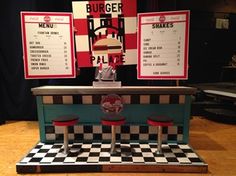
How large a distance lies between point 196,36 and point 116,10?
303cm

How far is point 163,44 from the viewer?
2404 millimetres

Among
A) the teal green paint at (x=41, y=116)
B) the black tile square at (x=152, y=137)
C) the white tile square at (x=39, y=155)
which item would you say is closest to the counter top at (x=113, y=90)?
the teal green paint at (x=41, y=116)

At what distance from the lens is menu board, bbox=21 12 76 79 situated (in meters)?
2.36

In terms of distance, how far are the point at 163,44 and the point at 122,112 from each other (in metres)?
0.90

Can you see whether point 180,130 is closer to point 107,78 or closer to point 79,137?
point 107,78

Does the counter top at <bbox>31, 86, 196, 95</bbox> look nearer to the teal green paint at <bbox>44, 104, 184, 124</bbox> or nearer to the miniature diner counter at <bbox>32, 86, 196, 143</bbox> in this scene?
the miniature diner counter at <bbox>32, 86, 196, 143</bbox>

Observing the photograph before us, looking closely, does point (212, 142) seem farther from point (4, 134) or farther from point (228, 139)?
point (4, 134)

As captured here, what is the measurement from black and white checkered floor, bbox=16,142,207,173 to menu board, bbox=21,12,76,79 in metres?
0.86

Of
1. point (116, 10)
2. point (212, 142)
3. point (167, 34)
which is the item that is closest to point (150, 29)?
point (167, 34)

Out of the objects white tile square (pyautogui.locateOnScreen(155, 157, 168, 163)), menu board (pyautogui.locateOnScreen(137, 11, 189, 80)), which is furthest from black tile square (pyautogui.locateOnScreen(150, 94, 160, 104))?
white tile square (pyautogui.locateOnScreen(155, 157, 168, 163))

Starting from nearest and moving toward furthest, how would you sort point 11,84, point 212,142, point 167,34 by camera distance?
1. point 167,34
2. point 212,142
3. point 11,84

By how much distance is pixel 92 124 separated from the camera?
8.00 feet

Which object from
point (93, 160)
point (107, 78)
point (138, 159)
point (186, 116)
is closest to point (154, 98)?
point (186, 116)

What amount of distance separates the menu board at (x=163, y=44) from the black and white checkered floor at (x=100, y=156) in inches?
32.0
